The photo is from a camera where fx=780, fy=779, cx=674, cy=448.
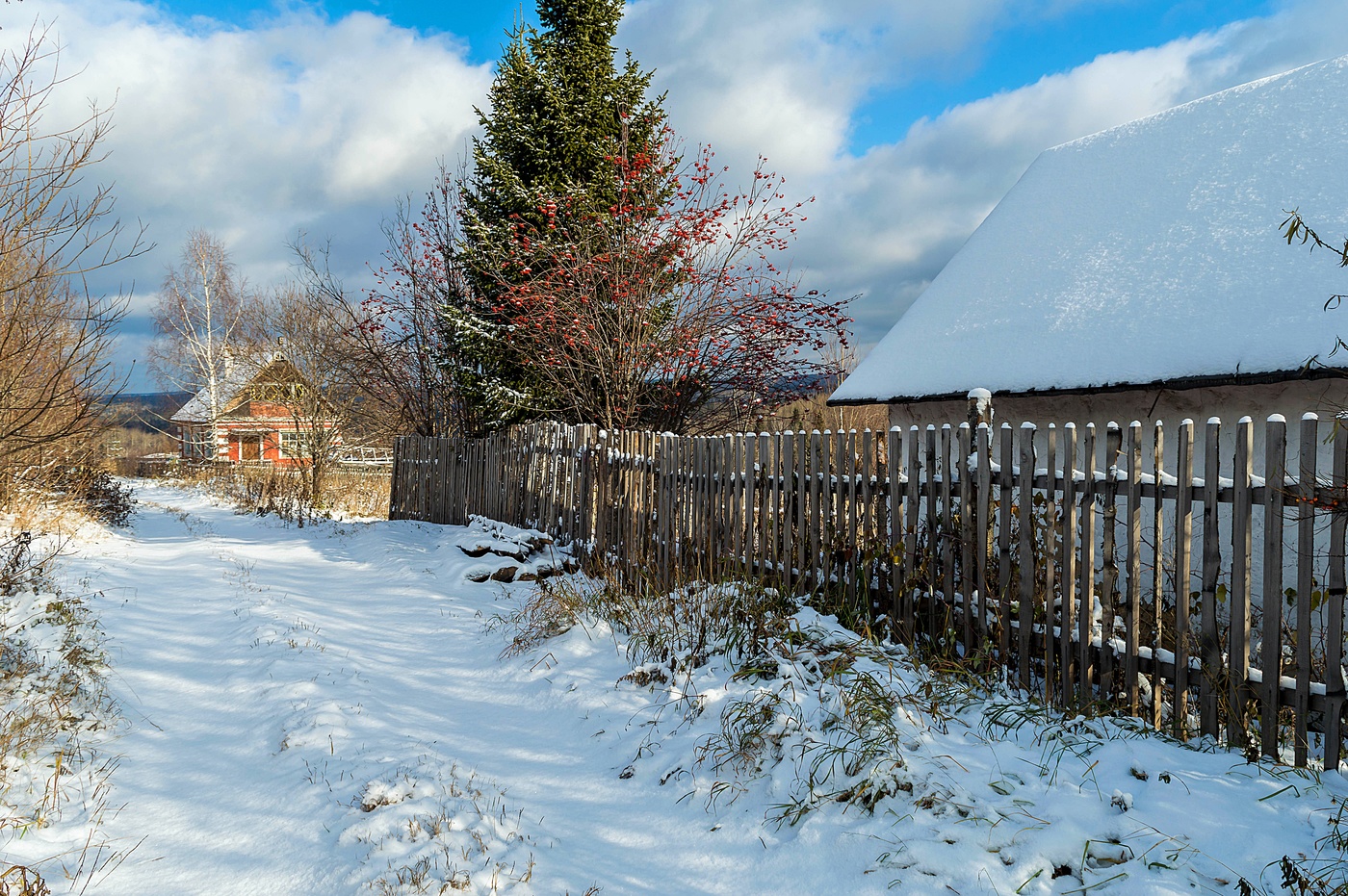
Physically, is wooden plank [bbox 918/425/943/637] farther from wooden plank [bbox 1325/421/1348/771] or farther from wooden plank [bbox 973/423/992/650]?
wooden plank [bbox 1325/421/1348/771]

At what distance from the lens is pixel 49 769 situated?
386 centimetres

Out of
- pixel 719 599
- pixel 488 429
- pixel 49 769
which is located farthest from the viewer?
pixel 488 429

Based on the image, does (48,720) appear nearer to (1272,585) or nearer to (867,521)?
(867,521)

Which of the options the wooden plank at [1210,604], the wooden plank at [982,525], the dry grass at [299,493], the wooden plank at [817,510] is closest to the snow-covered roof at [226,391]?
the dry grass at [299,493]

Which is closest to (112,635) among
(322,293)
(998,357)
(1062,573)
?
(1062,573)

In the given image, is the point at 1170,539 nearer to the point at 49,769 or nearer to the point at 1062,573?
the point at 1062,573

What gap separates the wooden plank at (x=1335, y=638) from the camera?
3.49 meters

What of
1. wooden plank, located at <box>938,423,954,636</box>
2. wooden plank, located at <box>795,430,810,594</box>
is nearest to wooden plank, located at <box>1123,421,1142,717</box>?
wooden plank, located at <box>938,423,954,636</box>

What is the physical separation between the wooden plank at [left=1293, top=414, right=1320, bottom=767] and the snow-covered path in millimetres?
2261

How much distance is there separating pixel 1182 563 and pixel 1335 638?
0.67 m

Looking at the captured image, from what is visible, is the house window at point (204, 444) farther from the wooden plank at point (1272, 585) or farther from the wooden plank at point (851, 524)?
the wooden plank at point (1272, 585)

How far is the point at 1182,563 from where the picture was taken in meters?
4.01

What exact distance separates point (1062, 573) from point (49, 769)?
5.47m

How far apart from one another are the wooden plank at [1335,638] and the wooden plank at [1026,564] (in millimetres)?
1396
